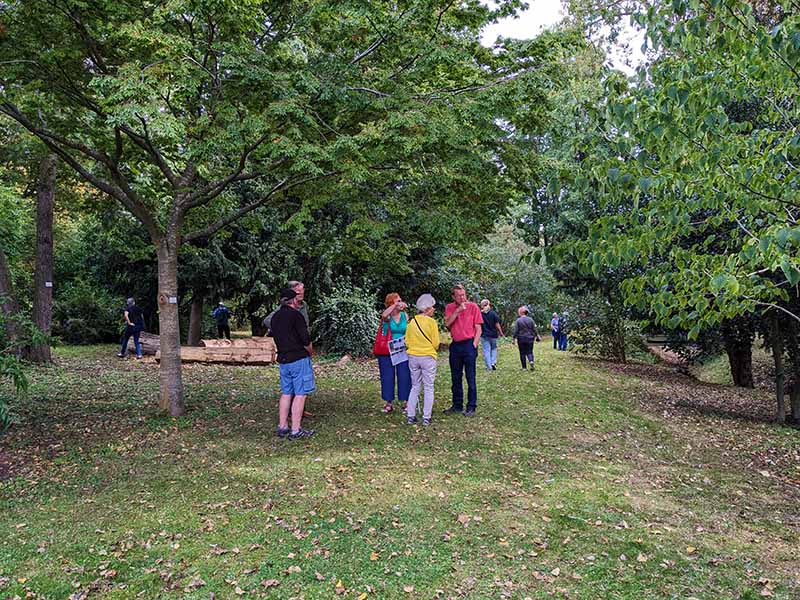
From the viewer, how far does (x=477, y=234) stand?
7.89 m

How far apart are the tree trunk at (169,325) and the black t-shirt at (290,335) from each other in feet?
5.52

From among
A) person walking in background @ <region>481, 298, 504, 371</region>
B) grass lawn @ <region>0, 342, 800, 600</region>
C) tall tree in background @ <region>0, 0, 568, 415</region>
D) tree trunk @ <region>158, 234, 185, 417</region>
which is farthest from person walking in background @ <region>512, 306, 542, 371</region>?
tree trunk @ <region>158, 234, 185, 417</region>

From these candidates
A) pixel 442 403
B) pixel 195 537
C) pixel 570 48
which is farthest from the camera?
pixel 442 403

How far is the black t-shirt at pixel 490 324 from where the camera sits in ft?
43.9

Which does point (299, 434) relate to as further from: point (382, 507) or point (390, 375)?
point (382, 507)

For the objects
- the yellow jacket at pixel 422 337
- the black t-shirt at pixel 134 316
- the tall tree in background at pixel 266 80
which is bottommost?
the yellow jacket at pixel 422 337

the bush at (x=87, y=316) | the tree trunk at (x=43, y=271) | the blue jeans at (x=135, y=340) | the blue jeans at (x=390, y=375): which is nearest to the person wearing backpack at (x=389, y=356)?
the blue jeans at (x=390, y=375)

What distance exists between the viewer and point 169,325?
7.40 meters

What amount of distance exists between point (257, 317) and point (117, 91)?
45.3 ft

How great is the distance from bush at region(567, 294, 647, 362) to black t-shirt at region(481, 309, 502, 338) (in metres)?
5.89

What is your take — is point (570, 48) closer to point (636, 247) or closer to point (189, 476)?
point (636, 247)

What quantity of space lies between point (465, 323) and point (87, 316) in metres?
16.7

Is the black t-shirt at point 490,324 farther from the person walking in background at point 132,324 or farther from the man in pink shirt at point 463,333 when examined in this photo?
the person walking in background at point 132,324

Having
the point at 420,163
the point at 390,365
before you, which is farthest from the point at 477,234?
the point at 390,365
